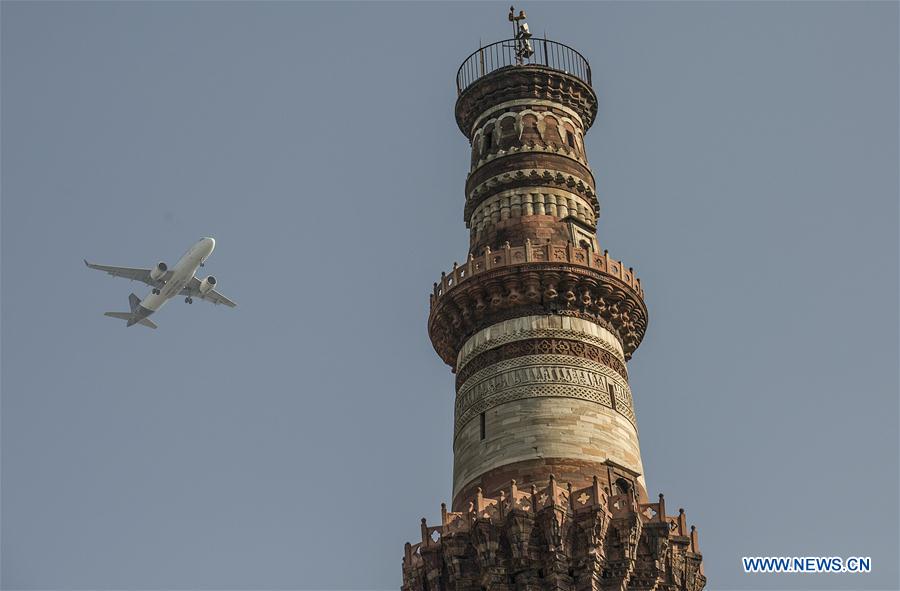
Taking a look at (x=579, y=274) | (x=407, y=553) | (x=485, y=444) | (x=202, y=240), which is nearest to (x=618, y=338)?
(x=579, y=274)

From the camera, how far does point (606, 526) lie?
84.7ft

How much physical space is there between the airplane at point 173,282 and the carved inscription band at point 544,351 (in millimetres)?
30648

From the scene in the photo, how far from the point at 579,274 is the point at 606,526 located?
21.9 feet

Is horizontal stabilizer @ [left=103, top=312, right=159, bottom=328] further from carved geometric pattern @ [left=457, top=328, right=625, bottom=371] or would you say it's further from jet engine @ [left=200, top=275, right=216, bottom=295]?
carved geometric pattern @ [left=457, top=328, right=625, bottom=371]

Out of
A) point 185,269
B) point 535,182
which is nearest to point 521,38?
point 535,182

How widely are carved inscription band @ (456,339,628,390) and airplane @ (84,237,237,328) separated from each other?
1207 inches

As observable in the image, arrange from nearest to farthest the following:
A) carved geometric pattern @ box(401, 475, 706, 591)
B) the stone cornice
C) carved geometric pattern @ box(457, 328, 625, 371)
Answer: carved geometric pattern @ box(401, 475, 706, 591) < carved geometric pattern @ box(457, 328, 625, 371) < the stone cornice

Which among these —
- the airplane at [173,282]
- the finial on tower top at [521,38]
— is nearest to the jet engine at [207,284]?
the airplane at [173,282]

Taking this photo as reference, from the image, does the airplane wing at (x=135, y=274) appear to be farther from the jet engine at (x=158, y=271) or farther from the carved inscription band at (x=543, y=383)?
the carved inscription band at (x=543, y=383)

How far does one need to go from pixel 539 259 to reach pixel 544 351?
235 centimetres

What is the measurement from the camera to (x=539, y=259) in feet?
101

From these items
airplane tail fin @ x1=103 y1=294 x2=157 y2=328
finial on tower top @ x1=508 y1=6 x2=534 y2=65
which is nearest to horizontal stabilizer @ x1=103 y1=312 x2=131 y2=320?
airplane tail fin @ x1=103 y1=294 x2=157 y2=328

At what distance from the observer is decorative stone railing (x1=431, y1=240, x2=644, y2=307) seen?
30.8 m

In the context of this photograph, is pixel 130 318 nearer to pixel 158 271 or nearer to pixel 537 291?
pixel 158 271
